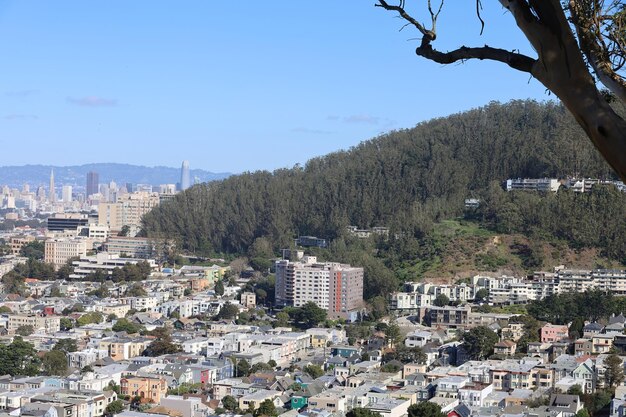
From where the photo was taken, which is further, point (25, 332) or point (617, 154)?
point (25, 332)

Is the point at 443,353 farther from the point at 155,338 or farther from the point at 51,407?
the point at 51,407

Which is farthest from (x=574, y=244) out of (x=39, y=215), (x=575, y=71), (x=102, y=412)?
(x=39, y=215)

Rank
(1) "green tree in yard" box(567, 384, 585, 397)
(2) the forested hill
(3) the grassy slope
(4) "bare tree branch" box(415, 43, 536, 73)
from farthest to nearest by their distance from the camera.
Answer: (2) the forested hill → (3) the grassy slope → (1) "green tree in yard" box(567, 384, 585, 397) → (4) "bare tree branch" box(415, 43, 536, 73)

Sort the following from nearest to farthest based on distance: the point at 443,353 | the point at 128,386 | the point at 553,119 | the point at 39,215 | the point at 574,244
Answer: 1. the point at 128,386
2. the point at 443,353
3. the point at 574,244
4. the point at 553,119
5. the point at 39,215

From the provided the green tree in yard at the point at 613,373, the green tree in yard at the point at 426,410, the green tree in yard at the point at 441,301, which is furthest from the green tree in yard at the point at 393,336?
the green tree in yard at the point at 426,410

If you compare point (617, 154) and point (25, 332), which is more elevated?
point (617, 154)

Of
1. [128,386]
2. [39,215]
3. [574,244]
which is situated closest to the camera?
[128,386]

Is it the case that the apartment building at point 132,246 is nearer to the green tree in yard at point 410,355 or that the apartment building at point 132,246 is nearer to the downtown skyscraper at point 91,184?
the green tree in yard at point 410,355

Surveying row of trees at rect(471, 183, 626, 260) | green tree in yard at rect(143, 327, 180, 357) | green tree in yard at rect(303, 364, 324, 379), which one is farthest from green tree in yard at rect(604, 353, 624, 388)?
row of trees at rect(471, 183, 626, 260)

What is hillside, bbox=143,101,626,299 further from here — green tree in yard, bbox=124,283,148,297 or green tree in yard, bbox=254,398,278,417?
green tree in yard, bbox=254,398,278,417
